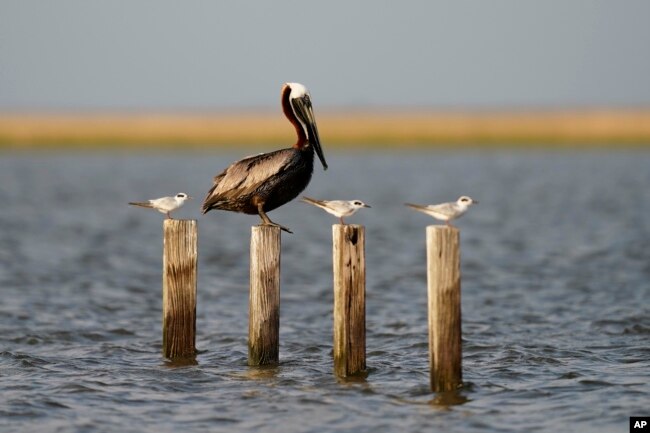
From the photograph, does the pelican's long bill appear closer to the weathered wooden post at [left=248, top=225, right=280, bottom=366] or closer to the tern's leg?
the tern's leg

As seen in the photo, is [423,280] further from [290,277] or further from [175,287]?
[175,287]

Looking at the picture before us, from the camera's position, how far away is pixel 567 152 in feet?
213

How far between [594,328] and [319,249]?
9704 mm

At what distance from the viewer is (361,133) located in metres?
76.2

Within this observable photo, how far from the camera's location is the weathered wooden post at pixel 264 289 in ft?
32.0

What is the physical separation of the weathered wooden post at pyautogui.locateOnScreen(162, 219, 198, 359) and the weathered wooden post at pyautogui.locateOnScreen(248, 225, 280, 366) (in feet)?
2.16

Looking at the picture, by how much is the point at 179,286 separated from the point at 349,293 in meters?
1.83

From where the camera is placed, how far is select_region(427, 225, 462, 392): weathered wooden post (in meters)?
8.23

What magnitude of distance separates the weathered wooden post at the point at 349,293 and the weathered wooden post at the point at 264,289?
27.8 inches

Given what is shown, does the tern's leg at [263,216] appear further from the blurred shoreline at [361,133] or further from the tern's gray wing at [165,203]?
the blurred shoreline at [361,133]

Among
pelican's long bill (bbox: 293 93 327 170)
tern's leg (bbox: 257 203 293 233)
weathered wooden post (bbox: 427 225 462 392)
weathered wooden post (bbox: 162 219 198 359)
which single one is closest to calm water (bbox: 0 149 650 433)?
weathered wooden post (bbox: 162 219 198 359)

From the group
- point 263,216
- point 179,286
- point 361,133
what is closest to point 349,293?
point 263,216

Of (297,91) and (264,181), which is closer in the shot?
(264,181)

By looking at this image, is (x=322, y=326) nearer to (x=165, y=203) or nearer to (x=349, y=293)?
(x=165, y=203)
